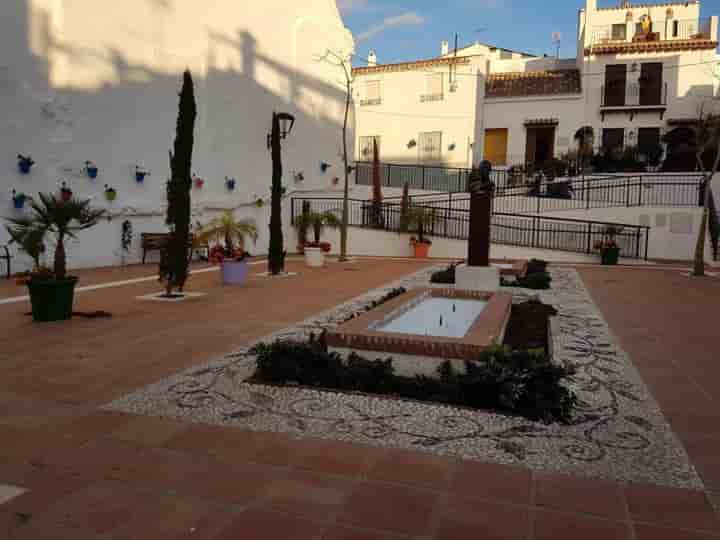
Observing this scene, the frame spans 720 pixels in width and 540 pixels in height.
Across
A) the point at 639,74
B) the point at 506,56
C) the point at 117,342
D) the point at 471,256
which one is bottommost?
the point at 117,342

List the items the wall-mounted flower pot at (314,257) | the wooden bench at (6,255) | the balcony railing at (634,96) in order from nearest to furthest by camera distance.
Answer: the wooden bench at (6,255)
the wall-mounted flower pot at (314,257)
the balcony railing at (634,96)

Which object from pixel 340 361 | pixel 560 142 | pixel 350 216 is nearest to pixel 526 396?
pixel 340 361

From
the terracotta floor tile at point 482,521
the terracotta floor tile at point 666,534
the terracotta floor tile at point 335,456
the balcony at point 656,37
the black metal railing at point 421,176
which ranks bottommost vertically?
the terracotta floor tile at point 335,456

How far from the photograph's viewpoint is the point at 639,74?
27.5 meters

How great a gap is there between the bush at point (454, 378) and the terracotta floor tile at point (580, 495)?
2.76ft

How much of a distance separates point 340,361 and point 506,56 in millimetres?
37783

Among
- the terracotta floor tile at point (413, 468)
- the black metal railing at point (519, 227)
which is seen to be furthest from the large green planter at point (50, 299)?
the black metal railing at point (519, 227)

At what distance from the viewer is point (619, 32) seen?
96.8ft

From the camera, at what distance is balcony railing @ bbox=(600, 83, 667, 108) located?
1072 inches

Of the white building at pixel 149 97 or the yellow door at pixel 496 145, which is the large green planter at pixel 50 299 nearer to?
the white building at pixel 149 97

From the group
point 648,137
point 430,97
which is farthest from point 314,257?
point 648,137

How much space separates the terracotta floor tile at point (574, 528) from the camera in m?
2.52

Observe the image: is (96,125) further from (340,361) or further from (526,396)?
(526,396)

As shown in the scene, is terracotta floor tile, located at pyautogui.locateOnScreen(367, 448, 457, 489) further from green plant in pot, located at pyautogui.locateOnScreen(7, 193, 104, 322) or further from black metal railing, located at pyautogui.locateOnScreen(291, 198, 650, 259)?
black metal railing, located at pyautogui.locateOnScreen(291, 198, 650, 259)
